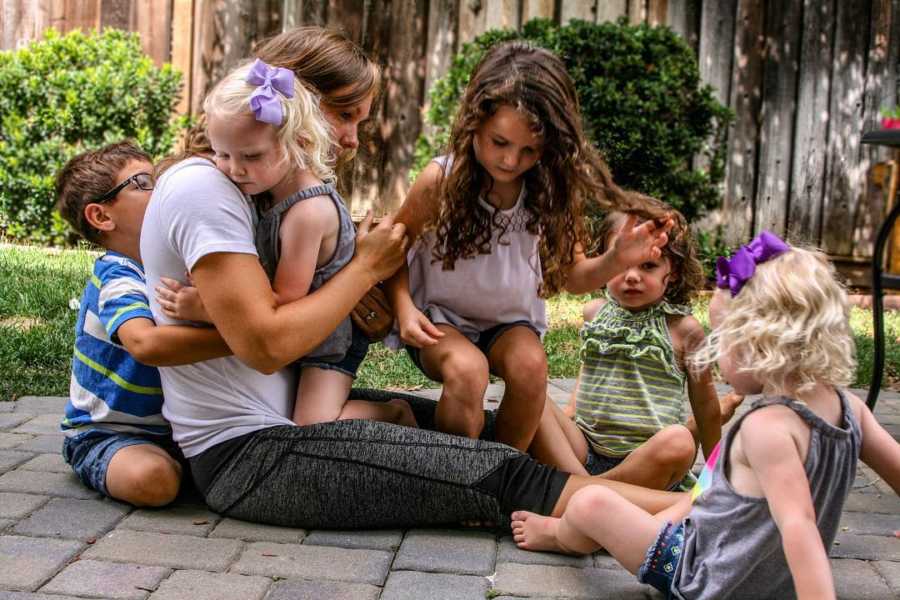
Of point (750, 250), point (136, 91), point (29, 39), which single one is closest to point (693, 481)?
point (750, 250)

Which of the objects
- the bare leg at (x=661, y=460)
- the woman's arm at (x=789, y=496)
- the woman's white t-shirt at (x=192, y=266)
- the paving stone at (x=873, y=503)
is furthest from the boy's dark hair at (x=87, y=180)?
the paving stone at (x=873, y=503)

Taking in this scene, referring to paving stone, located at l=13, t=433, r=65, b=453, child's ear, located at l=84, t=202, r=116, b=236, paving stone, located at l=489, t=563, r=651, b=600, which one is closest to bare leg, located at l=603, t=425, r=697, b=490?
paving stone, located at l=489, t=563, r=651, b=600

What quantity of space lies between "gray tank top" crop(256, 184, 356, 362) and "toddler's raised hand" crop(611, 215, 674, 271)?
0.75m

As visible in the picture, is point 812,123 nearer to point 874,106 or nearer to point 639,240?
point 874,106

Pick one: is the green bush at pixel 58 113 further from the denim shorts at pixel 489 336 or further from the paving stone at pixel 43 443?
the denim shorts at pixel 489 336

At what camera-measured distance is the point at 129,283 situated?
285cm

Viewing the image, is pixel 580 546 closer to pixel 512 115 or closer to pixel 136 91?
pixel 512 115

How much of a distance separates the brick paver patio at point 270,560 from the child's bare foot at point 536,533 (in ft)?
0.08

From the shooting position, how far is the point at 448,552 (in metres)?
2.58

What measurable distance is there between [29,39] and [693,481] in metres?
7.28

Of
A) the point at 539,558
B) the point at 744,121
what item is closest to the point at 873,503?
the point at 539,558

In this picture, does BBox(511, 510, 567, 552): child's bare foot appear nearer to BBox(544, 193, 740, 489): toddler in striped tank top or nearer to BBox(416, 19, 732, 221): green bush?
BBox(544, 193, 740, 489): toddler in striped tank top

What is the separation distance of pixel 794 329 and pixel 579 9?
246 inches

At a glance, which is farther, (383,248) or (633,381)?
(633,381)
